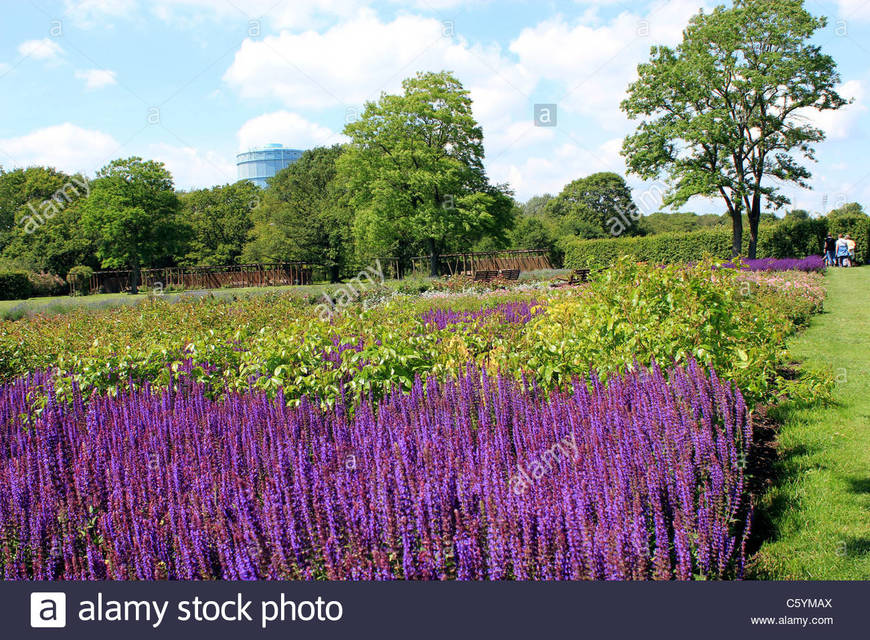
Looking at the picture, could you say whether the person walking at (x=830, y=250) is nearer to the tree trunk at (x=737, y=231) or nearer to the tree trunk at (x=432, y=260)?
the tree trunk at (x=737, y=231)

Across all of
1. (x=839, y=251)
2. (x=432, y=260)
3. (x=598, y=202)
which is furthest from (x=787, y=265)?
(x=598, y=202)

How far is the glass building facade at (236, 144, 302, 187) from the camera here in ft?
474

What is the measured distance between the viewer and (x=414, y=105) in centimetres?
3428

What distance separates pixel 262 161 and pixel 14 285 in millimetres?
125375

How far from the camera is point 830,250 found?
3192 cm

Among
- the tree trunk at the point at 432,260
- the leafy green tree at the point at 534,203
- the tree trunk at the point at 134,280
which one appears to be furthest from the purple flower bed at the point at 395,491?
the leafy green tree at the point at 534,203


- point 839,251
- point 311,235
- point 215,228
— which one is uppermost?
point 215,228

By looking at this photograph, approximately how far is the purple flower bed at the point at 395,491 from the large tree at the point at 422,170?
3004cm

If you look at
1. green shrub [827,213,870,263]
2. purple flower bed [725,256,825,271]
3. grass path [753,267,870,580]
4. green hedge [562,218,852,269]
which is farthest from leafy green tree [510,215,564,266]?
grass path [753,267,870,580]

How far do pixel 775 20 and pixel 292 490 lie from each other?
114 ft

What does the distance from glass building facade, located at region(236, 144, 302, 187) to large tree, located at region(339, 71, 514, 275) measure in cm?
11398

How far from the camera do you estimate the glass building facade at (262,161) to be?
5694 inches

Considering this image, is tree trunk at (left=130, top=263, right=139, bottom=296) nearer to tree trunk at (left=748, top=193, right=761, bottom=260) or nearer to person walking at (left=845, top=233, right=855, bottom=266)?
tree trunk at (left=748, top=193, right=761, bottom=260)

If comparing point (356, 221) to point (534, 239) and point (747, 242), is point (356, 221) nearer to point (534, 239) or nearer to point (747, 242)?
point (534, 239)
